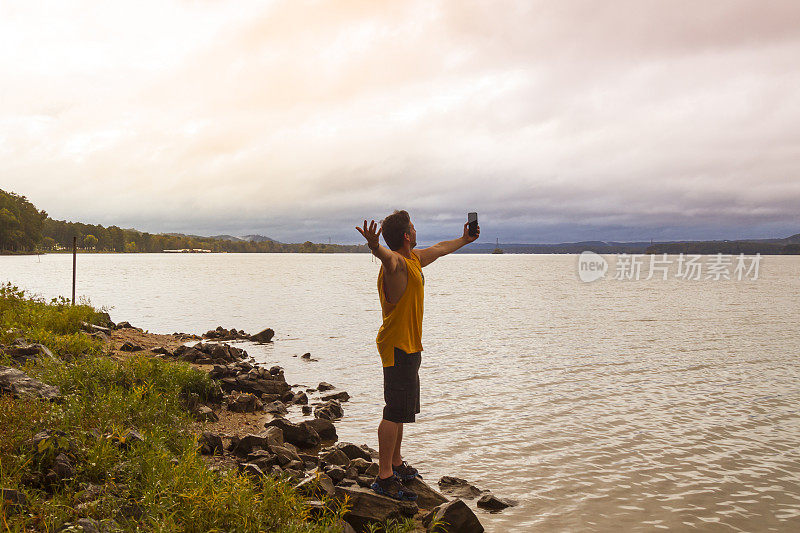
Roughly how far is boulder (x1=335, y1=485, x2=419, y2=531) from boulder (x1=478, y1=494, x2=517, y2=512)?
4.94ft

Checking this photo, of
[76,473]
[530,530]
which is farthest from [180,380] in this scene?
[530,530]

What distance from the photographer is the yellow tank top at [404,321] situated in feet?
21.6

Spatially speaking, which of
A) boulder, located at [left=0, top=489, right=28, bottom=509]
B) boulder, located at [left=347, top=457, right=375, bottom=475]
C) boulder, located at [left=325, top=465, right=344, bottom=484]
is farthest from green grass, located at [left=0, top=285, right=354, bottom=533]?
boulder, located at [left=347, top=457, right=375, bottom=475]

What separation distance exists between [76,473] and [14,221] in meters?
180

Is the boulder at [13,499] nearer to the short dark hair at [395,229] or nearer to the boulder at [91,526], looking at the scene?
the boulder at [91,526]

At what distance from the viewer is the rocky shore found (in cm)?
679

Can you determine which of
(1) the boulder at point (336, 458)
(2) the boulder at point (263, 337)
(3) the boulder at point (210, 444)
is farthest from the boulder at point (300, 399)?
(2) the boulder at point (263, 337)

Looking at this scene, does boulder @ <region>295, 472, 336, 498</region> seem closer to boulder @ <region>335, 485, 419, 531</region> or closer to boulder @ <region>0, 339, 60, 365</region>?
boulder @ <region>335, 485, 419, 531</region>

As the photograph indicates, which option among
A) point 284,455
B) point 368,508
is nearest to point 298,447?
point 284,455

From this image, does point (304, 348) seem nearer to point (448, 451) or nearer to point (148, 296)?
point (448, 451)

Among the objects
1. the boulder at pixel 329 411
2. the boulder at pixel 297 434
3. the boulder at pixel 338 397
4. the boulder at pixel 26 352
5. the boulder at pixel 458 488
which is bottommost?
the boulder at pixel 338 397

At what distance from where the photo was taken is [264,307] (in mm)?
43125

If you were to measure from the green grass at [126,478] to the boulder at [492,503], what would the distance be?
73.6 inches

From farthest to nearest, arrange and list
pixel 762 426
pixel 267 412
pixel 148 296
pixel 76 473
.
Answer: pixel 148 296 → pixel 267 412 → pixel 762 426 → pixel 76 473
